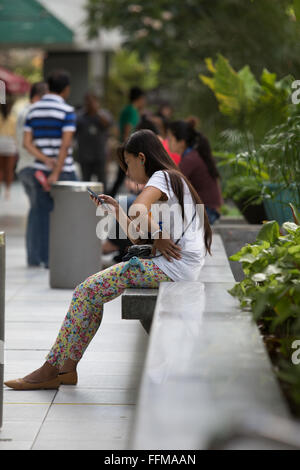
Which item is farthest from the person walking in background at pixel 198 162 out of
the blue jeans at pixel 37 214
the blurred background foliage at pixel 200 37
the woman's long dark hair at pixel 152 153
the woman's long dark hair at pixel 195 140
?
the woman's long dark hair at pixel 152 153

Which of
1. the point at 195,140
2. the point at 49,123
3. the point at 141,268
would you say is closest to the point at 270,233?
the point at 141,268

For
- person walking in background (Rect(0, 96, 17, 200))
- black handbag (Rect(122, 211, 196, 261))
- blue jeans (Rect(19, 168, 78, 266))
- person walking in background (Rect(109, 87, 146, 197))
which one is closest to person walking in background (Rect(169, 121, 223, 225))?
blue jeans (Rect(19, 168, 78, 266))

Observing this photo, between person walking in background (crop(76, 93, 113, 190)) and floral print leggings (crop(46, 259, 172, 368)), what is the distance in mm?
10649

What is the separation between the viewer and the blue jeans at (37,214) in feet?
29.9

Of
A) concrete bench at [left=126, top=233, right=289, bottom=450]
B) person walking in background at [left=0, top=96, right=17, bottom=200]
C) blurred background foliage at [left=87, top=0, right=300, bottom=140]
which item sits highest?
blurred background foliage at [left=87, top=0, right=300, bottom=140]

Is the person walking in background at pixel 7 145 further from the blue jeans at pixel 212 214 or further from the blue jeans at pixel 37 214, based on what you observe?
the blue jeans at pixel 212 214

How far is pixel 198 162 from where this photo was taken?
822 centimetres

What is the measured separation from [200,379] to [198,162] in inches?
220

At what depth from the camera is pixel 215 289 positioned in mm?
4309

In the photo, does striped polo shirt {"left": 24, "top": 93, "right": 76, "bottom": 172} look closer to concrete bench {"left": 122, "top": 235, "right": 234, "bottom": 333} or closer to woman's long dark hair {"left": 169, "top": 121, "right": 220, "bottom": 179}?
woman's long dark hair {"left": 169, "top": 121, "right": 220, "bottom": 179}

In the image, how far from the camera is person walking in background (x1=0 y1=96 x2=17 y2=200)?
1867 centimetres

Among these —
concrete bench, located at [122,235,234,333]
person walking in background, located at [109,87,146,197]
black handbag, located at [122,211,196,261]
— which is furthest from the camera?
person walking in background, located at [109,87,146,197]

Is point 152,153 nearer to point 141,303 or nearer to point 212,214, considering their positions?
point 141,303

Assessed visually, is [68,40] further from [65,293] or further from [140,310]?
[140,310]
